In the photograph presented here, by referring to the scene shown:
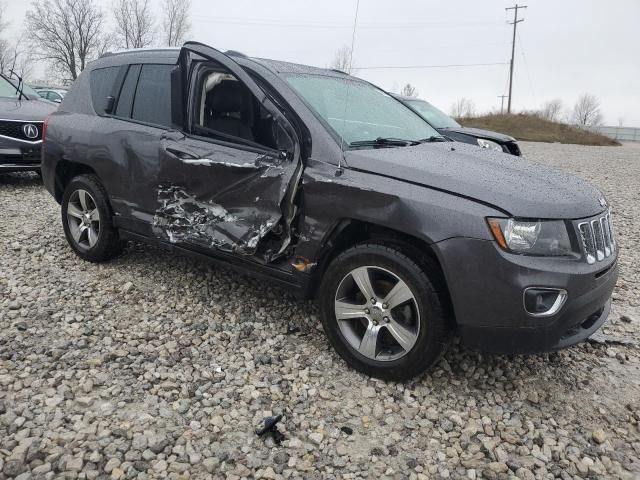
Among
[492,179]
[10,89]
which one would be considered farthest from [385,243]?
[10,89]

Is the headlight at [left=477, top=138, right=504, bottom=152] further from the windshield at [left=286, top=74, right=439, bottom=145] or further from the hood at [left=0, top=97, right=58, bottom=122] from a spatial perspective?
the hood at [left=0, top=97, right=58, bottom=122]

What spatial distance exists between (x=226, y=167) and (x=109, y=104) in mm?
1610

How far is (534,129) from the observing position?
3569 cm

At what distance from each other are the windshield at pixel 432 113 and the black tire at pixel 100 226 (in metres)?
6.01

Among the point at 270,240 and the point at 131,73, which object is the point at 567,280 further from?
the point at 131,73

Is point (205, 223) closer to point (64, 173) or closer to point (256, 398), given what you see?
point (256, 398)

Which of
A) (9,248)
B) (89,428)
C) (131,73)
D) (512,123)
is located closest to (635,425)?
(89,428)

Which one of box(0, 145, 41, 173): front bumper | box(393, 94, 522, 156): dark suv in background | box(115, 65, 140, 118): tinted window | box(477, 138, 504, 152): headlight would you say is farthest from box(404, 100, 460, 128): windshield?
box(0, 145, 41, 173): front bumper

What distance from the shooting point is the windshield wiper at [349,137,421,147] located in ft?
10.2

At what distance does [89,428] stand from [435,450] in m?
1.67

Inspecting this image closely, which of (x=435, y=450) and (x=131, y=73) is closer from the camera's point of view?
(x=435, y=450)

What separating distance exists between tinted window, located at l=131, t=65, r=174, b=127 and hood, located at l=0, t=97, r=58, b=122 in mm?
4482

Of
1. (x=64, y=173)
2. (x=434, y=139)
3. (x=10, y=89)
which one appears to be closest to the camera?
(x=434, y=139)

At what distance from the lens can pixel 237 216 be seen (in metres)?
3.29
